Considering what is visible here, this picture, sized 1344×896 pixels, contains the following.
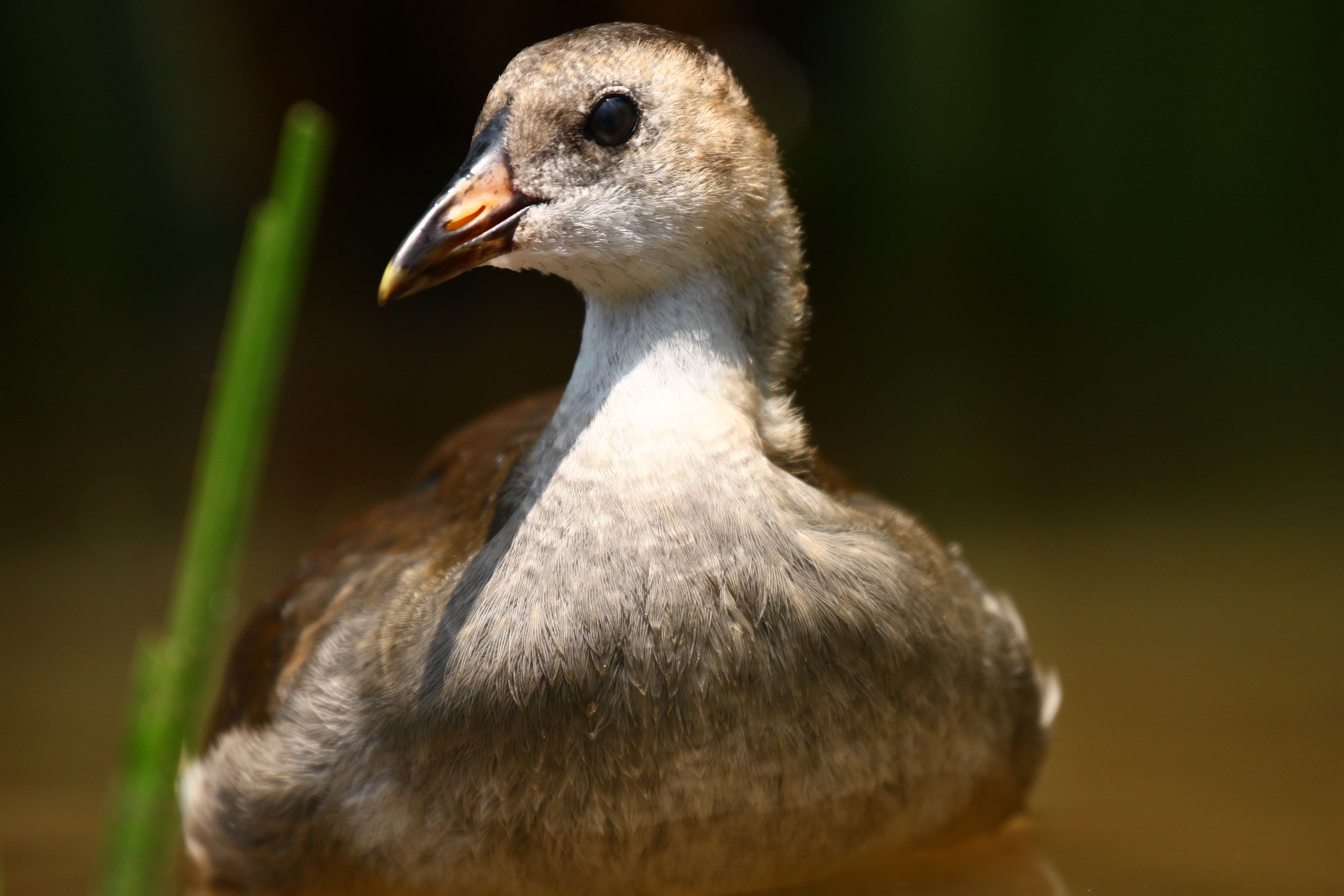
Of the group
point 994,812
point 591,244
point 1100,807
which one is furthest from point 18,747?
point 1100,807

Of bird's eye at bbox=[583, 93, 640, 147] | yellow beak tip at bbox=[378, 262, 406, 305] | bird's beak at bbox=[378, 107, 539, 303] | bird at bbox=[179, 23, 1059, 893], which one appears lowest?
bird at bbox=[179, 23, 1059, 893]

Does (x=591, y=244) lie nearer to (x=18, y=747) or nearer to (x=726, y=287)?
(x=726, y=287)

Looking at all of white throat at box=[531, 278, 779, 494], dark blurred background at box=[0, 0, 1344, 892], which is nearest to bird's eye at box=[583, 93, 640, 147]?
white throat at box=[531, 278, 779, 494]

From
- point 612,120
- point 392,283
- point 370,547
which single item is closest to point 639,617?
point 392,283

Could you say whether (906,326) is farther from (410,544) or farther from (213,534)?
(213,534)

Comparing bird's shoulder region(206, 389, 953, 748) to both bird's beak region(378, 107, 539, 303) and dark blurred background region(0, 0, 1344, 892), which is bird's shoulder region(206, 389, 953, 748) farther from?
dark blurred background region(0, 0, 1344, 892)
